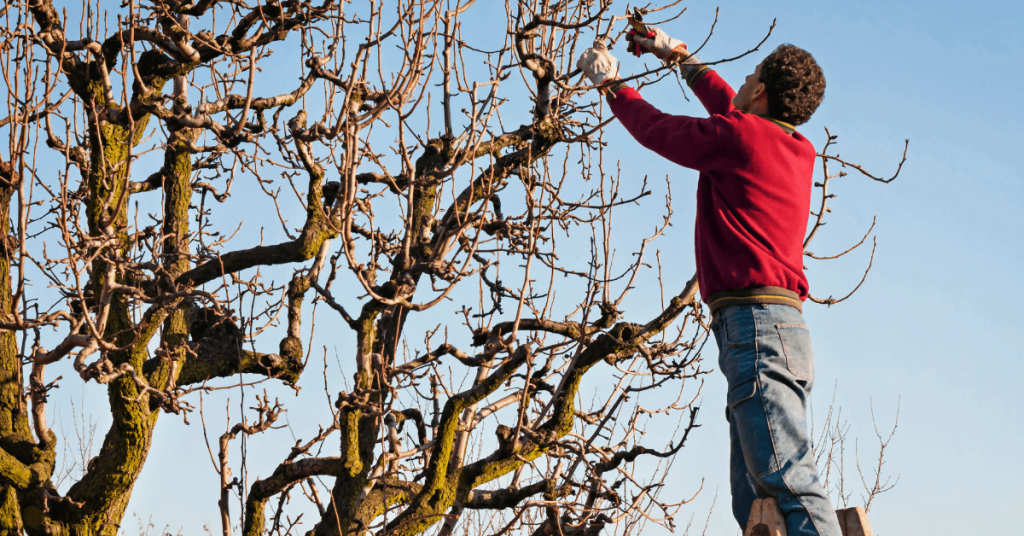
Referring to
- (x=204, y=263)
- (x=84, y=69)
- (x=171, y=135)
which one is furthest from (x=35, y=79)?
(x=204, y=263)

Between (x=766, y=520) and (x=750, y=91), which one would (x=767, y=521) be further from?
(x=750, y=91)

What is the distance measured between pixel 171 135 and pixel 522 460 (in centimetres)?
311

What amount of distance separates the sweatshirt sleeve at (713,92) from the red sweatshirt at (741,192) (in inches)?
22.3


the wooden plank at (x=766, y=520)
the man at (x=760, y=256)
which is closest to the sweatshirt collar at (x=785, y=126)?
the man at (x=760, y=256)

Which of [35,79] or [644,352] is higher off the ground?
[35,79]

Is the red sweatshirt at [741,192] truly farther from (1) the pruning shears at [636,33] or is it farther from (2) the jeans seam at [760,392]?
(1) the pruning shears at [636,33]

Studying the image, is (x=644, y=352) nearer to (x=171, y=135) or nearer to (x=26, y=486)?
(x=171, y=135)

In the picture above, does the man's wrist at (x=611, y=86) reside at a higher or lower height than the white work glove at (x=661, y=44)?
lower

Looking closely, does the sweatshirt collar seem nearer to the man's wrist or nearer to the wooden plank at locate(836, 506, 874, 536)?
the man's wrist

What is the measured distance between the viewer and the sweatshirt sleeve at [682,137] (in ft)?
8.36

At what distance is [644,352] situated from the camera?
4805 millimetres

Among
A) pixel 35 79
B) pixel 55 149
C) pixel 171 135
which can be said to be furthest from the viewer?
pixel 171 135

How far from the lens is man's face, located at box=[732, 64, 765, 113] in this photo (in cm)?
279

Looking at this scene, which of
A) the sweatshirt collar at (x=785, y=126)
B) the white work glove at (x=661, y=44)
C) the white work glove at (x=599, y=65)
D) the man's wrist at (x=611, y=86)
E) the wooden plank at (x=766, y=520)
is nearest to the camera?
the wooden plank at (x=766, y=520)
